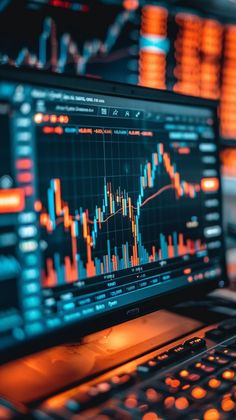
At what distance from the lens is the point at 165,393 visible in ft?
1.86

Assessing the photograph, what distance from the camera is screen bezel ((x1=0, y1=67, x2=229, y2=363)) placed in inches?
23.8

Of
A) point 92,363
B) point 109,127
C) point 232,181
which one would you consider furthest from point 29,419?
point 232,181

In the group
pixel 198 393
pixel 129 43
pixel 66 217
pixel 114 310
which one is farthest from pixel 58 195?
pixel 129 43

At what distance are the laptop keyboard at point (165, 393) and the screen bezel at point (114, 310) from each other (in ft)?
0.25

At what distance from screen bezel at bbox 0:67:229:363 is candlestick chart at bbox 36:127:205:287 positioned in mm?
63

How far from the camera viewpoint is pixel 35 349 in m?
0.61

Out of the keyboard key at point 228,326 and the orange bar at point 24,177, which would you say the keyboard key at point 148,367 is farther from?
the orange bar at point 24,177

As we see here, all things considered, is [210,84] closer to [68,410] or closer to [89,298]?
[89,298]

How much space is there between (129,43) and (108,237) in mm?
725

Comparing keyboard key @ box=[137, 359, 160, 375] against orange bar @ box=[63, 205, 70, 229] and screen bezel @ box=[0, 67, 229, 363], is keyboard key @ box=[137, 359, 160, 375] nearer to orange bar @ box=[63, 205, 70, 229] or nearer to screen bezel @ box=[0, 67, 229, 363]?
screen bezel @ box=[0, 67, 229, 363]

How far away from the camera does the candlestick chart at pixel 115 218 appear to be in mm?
642

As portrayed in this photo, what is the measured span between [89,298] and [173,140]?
314 millimetres

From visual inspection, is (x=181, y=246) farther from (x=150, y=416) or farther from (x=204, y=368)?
(x=150, y=416)

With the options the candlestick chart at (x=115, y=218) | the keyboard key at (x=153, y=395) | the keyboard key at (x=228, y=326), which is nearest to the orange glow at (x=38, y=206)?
the candlestick chart at (x=115, y=218)
